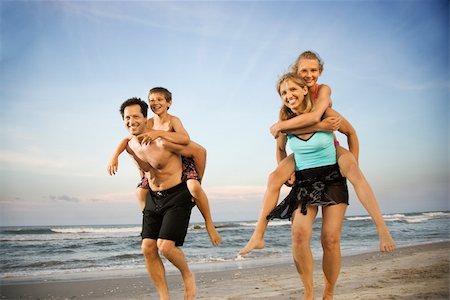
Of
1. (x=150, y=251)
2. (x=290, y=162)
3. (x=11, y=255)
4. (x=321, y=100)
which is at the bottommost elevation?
(x=11, y=255)

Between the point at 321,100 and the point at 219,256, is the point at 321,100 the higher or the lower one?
the higher one

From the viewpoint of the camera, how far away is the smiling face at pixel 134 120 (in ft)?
13.6

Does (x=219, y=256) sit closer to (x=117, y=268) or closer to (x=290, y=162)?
(x=117, y=268)

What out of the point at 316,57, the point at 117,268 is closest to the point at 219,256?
the point at 117,268

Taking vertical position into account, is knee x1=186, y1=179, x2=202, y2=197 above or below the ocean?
above

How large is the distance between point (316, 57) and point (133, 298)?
12.7 ft

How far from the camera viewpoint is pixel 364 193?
139 inches

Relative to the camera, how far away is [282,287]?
6.42 m

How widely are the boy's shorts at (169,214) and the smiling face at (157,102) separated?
2.21 ft

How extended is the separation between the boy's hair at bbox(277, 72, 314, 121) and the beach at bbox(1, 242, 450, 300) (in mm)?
2601

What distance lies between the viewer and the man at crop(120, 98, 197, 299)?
13.4 ft

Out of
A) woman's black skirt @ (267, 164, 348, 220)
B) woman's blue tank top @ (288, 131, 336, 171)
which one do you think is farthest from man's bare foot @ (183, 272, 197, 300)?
woman's blue tank top @ (288, 131, 336, 171)

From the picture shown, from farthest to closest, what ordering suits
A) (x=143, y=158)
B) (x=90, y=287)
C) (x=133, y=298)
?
(x=90, y=287)
(x=133, y=298)
(x=143, y=158)

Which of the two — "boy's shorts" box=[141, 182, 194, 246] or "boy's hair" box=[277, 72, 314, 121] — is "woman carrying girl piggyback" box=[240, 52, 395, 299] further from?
"boy's shorts" box=[141, 182, 194, 246]
